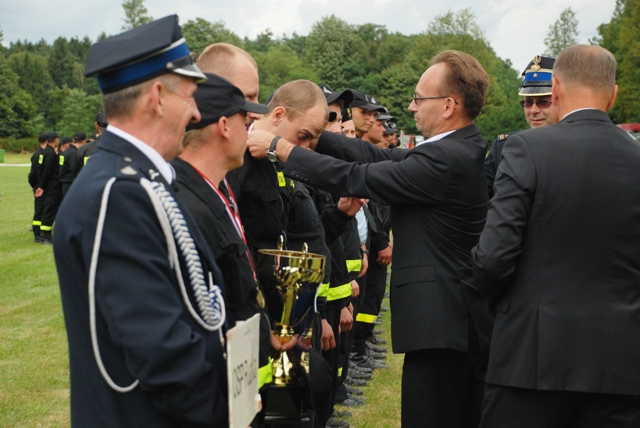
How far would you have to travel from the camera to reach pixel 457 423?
13.1 feet

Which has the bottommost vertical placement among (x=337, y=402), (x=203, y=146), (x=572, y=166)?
(x=337, y=402)

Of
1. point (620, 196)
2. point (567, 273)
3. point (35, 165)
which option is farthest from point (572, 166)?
point (35, 165)

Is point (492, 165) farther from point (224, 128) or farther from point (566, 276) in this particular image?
point (224, 128)

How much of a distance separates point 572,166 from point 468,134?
0.97m

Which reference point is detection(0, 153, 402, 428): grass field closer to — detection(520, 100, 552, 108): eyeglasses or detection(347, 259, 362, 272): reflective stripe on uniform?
detection(347, 259, 362, 272): reflective stripe on uniform

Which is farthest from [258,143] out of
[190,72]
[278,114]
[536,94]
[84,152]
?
[84,152]

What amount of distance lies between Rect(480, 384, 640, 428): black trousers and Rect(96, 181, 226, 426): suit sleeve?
1772 millimetres

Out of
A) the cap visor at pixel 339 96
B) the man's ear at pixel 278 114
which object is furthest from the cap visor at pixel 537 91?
the man's ear at pixel 278 114

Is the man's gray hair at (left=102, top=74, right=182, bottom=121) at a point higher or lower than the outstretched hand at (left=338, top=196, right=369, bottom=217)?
higher

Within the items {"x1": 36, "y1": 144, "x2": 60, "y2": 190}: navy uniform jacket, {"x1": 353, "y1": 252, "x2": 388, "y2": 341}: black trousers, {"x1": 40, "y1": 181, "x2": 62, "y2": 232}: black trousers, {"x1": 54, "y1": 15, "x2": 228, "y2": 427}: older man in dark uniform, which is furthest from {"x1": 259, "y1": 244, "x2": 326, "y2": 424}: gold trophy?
{"x1": 36, "y1": 144, "x2": 60, "y2": 190}: navy uniform jacket

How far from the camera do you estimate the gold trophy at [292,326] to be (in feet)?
9.72

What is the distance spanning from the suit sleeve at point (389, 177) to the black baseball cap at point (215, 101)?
1.13m

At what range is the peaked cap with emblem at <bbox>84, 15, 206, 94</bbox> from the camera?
212 centimetres

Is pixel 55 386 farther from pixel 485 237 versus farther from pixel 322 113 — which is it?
pixel 485 237
